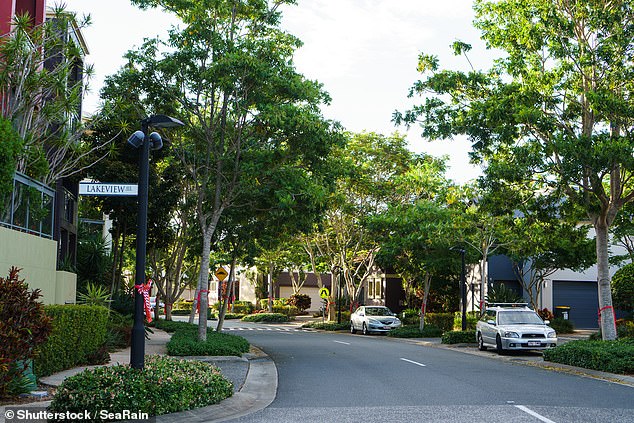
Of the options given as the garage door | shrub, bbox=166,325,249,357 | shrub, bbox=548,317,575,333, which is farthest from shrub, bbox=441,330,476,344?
the garage door

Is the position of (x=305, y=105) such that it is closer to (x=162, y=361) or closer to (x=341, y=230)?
(x=162, y=361)

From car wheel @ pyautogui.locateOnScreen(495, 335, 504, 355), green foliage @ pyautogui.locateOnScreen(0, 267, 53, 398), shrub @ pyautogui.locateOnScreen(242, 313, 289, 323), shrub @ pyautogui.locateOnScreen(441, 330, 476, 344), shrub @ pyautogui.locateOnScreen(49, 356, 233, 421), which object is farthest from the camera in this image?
shrub @ pyautogui.locateOnScreen(242, 313, 289, 323)

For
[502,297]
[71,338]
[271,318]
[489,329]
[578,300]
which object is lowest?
[271,318]

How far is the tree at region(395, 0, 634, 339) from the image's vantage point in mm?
19828

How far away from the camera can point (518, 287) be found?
4753 centimetres

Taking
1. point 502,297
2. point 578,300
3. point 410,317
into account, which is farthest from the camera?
point 410,317

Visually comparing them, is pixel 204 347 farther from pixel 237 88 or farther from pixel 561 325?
pixel 561 325

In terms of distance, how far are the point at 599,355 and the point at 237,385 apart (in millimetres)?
9564

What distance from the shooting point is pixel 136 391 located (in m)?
10.4

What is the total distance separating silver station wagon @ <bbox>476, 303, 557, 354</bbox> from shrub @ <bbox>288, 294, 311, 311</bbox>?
45.2m

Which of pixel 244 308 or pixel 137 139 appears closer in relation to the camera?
pixel 137 139

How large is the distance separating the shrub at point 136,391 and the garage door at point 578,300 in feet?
127

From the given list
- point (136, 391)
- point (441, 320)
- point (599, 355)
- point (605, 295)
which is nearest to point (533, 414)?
point (136, 391)

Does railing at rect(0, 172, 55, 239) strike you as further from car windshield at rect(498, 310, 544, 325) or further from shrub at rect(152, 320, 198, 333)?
shrub at rect(152, 320, 198, 333)
